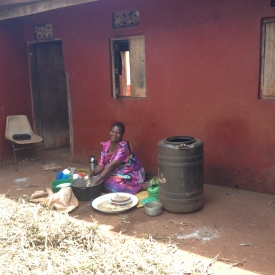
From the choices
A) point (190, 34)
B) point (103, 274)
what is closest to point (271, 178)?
point (190, 34)

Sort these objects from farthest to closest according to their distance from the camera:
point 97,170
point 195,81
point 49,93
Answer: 1. point 49,93
2. point 97,170
3. point 195,81

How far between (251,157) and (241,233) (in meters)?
1.41

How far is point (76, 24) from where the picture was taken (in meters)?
6.24

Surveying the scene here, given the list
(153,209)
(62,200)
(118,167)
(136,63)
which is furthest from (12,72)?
(153,209)

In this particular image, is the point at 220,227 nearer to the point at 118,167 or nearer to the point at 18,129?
the point at 118,167

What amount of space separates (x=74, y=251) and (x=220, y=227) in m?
1.71

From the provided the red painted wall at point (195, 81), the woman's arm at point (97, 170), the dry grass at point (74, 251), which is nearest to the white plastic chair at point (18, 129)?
the red painted wall at point (195, 81)

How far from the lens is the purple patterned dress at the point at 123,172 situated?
5020 mm

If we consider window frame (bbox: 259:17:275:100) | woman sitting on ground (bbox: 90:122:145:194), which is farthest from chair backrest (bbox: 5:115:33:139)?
window frame (bbox: 259:17:275:100)

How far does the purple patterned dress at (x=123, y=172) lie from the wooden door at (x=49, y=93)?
2850 mm

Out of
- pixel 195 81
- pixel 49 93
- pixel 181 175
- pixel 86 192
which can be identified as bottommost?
pixel 86 192

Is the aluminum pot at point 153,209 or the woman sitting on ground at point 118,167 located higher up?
the woman sitting on ground at point 118,167

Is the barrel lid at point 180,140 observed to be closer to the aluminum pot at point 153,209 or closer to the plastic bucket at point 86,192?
the aluminum pot at point 153,209

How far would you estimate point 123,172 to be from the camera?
16.7 ft
